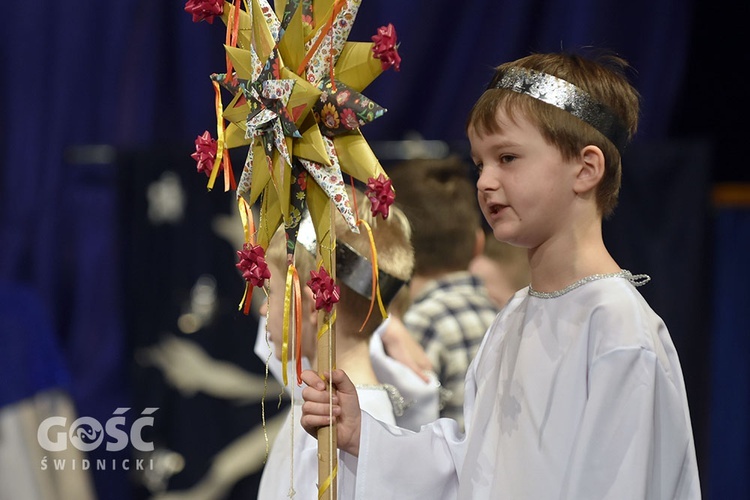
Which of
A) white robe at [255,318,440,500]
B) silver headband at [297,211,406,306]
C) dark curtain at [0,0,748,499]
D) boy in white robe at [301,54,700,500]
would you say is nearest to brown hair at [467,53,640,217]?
boy in white robe at [301,54,700,500]

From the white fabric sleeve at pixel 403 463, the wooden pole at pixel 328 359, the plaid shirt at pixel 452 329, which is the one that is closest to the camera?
the wooden pole at pixel 328 359

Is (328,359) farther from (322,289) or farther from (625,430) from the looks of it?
(625,430)

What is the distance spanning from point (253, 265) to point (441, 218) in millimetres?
1657

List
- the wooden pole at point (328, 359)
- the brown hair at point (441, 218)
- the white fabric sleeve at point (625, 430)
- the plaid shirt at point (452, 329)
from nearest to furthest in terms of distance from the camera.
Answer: the white fabric sleeve at point (625, 430)
the wooden pole at point (328, 359)
the plaid shirt at point (452, 329)
the brown hair at point (441, 218)

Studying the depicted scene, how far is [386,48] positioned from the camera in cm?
160

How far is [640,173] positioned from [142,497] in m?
1.82

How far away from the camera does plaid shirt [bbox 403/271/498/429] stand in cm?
305

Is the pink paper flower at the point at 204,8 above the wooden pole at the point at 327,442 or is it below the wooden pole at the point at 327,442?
above

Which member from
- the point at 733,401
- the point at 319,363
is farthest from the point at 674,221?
the point at 319,363

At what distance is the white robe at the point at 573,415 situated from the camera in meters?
1.58

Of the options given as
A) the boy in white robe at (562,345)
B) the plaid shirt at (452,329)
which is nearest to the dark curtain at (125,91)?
the plaid shirt at (452,329)

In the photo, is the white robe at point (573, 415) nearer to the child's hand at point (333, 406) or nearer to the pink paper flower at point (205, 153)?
the child's hand at point (333, 406)

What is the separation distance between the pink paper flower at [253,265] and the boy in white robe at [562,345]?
6.7 inches

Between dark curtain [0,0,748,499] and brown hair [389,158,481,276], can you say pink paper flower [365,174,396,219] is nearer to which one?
brown hair [389,158,481,276]
